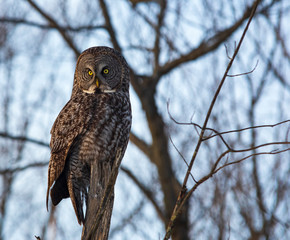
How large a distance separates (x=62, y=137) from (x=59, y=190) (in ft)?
1.66

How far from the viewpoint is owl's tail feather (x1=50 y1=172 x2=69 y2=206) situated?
4219mm

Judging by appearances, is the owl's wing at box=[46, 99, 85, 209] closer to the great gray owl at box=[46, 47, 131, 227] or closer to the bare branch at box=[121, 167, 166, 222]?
the great gray owl at box=[46, 47, 131, 227]

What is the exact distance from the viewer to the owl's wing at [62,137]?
4160mm

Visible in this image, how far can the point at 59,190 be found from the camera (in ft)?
14.0

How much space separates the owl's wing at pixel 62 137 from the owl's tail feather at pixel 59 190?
0.11 meters

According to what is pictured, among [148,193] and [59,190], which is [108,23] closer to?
[148,193]

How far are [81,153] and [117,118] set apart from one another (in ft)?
1.59

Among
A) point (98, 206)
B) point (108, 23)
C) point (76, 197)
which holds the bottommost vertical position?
point (98, 206)

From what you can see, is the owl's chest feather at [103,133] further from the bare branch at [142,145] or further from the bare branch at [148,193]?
the bare branch at [142,145]

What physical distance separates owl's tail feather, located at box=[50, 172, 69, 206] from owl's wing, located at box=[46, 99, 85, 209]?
109 millimetres

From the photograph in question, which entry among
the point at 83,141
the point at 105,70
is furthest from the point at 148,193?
the point at 83,141

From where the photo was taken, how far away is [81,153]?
4.21m

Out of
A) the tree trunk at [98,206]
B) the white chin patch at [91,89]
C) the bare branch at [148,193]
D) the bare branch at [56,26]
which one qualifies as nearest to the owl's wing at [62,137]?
the white chin patch at [91,89]

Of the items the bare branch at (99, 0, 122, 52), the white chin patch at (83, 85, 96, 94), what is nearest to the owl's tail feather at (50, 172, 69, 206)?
the white chin patch at (83, 85, 96, 94)
